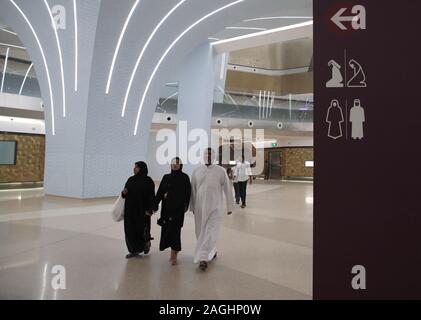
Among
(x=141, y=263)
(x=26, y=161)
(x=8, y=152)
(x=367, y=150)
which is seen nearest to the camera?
(x=367, y=150)

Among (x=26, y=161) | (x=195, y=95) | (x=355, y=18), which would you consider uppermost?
(x=195, y=95)

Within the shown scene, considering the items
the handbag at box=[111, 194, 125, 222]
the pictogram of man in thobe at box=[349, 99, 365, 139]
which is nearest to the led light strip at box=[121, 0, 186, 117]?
the handbag at box=[111, 194, 125, 222]

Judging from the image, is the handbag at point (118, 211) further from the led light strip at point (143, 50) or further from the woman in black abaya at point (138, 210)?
the led light strip at point (143, 50)

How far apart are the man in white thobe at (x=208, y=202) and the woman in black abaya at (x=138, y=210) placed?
73cm

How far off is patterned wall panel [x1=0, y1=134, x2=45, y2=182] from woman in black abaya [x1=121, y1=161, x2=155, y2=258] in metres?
18.0

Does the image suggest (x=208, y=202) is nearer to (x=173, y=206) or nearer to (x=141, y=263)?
(x=173, y=206)

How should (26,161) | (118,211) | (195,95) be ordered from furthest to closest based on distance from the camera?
(26,161), (195,95), (118,211)

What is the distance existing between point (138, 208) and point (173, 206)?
67 cm

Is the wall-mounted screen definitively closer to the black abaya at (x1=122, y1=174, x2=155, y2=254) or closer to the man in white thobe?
the black abaya at (x1=122, y1=174, x2=155, y2=254)

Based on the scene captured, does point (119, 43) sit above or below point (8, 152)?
above

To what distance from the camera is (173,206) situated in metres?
4.72

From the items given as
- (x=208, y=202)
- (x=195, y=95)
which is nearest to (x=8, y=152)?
(x=195, y=95)

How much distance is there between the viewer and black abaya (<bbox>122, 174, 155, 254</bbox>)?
194 inches

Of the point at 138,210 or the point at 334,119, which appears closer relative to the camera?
the point at 334,119
